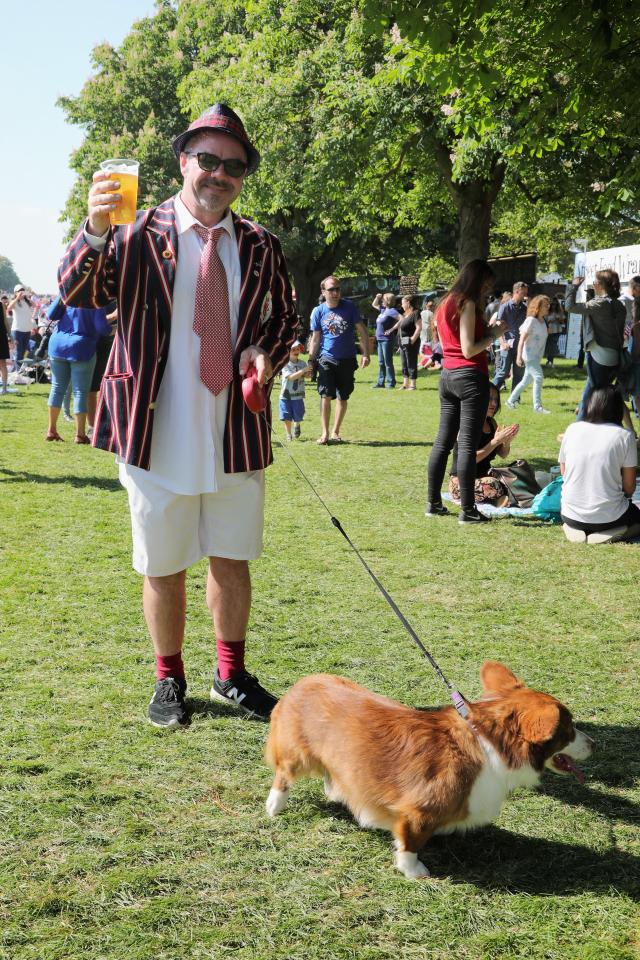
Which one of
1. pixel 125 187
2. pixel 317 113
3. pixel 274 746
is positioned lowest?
pixel 274 746

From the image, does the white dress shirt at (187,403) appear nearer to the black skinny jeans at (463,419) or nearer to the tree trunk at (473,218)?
the black skinny jeans at (463,419)

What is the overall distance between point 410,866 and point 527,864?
15.6 inches

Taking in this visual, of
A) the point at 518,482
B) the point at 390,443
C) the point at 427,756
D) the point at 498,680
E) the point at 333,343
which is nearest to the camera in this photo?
the point at 427,756

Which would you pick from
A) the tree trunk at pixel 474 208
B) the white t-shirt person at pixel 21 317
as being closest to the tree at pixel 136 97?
the white t-shirt person at pixel 21 317

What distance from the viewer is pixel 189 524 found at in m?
3.58

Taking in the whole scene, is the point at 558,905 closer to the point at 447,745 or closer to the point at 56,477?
the point at 447,745

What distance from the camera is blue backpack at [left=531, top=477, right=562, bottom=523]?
763 cm

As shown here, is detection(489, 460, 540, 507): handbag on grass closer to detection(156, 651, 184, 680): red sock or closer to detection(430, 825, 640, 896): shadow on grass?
detection(156, 651, 184, 680): red sock

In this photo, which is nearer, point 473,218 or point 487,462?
point 487,462

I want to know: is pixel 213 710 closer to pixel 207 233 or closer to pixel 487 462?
pixel 207 233

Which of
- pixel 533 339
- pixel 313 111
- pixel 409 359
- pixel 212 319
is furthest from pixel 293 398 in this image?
pixel 313 111

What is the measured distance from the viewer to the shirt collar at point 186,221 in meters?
3.42

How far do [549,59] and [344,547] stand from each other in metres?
6.69

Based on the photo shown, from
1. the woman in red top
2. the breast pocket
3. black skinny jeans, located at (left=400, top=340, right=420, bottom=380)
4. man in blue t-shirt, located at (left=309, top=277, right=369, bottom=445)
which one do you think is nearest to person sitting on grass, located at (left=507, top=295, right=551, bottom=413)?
Answer: man in blue t-shirt, located at (left=309, top=277, right=369, bottom=445)
